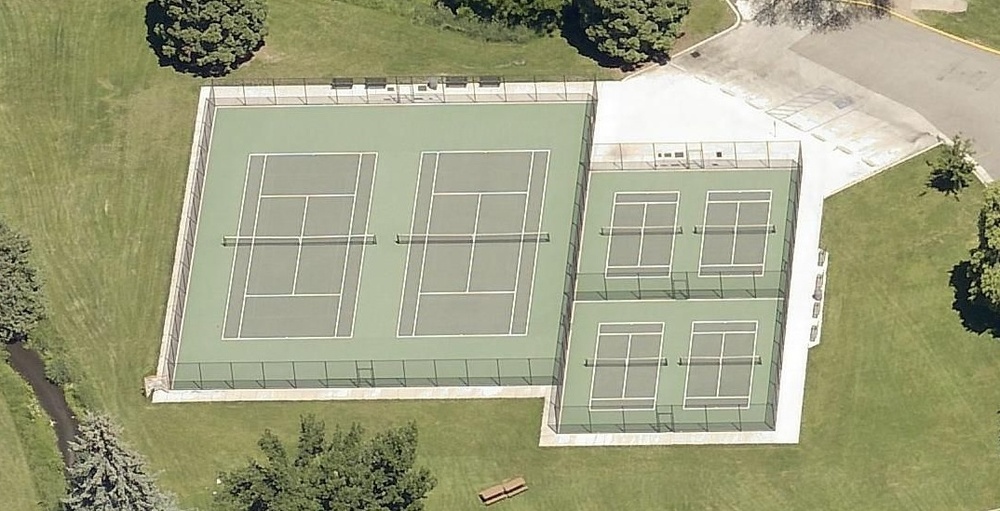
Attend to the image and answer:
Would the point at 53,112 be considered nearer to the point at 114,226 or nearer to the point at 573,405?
the point at 114,226

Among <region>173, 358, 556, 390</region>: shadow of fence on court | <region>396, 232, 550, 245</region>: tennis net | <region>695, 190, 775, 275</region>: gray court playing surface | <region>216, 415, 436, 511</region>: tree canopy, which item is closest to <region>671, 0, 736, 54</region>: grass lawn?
<region>695, 190, 775, 275</region>: gray court playing surface

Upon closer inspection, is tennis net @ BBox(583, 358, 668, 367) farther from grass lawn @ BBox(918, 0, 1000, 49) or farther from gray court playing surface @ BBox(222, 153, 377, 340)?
grass lawn @ BBox(918, 0, 1000, 49)

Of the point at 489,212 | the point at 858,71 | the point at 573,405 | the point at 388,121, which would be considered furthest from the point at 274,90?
the point at 858,71

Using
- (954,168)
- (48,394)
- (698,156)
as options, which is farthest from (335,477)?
(954,168)

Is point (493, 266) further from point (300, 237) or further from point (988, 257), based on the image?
point (988, 257)

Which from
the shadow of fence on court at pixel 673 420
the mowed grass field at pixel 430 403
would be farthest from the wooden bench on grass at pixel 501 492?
the shadow of fence on court at pixel 673 420

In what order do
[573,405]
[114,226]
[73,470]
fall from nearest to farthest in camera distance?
[73,470], [573,405], [114,226]

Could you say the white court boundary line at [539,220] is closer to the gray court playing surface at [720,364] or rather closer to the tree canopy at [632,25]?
the tree canopy at [632,25]

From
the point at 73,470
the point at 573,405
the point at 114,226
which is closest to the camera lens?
the point at 73,470
